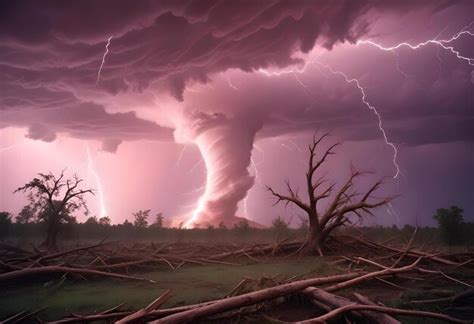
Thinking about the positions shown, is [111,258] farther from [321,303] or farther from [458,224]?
[458,224]

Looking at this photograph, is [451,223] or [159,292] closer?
[159,292]

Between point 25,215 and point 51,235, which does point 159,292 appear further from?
point 25,215

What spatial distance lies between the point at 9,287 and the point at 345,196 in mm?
13574

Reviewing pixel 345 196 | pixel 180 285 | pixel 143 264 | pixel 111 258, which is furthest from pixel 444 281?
pixel 111 258

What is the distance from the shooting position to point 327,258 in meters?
12.9

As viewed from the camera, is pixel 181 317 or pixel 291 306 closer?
pixel 181 317

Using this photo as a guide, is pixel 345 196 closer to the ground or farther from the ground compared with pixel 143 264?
farther from the ground

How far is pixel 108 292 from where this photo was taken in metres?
7.78

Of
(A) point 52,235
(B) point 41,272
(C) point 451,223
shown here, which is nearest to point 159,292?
(B) point 41,272

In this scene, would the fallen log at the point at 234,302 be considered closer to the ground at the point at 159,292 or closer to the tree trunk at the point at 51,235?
the ground at the point at 159,292

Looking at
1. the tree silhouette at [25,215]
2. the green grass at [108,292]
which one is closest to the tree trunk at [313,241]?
the green grass at [108,292]

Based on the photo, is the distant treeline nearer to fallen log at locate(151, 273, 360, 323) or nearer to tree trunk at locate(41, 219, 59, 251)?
tree trunk at locate(41, 219, 59, 251)

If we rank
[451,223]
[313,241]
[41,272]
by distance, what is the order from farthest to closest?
[451,223] → [313,241] → [41,272]

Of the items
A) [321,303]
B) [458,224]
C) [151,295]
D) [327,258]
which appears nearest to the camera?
[321,303]
